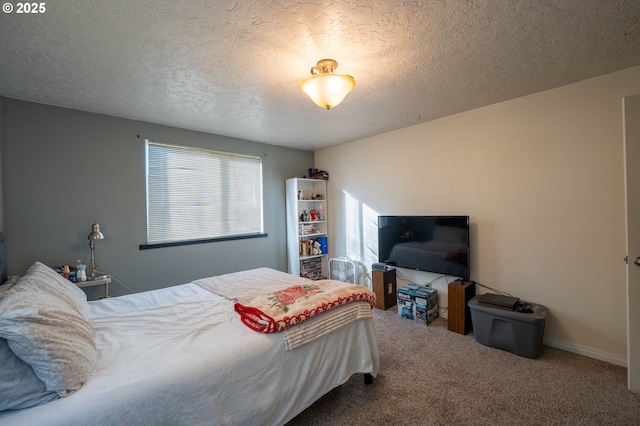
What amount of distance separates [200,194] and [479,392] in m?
3.62

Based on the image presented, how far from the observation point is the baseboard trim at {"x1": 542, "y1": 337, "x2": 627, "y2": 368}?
2248 millimetres

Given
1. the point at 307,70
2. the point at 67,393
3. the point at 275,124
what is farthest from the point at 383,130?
the point at 67,393

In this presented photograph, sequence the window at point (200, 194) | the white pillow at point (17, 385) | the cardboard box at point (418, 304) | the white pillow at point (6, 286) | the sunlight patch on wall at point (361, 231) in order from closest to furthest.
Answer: the white pillow at point (17, 385) < the white pillow at point (6, 286) < the cardboard box at point (418, 304) < the window at point (200, 194) < the sunlight patch on wall at point (361, 231)

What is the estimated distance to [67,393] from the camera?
107cm

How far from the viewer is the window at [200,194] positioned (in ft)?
10.7

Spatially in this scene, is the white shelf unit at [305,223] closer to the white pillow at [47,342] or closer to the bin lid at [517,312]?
the bin lid at [517,312]

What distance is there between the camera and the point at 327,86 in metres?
1.79

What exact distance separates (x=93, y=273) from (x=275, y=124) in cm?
253

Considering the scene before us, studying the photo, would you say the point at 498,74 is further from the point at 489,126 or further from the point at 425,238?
the point at 425,238

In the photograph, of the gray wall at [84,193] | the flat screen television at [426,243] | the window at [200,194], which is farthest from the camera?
the window at [200,194]

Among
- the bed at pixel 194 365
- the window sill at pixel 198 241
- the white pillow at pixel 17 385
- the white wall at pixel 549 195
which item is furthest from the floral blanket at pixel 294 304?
the window sill at pixel 198 241

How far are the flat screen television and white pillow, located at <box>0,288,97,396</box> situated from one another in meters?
3.12

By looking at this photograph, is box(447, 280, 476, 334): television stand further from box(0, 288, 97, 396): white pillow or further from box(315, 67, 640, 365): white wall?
box(0, 288, 97, 396): white pillow

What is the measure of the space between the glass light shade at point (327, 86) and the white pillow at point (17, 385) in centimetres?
198
